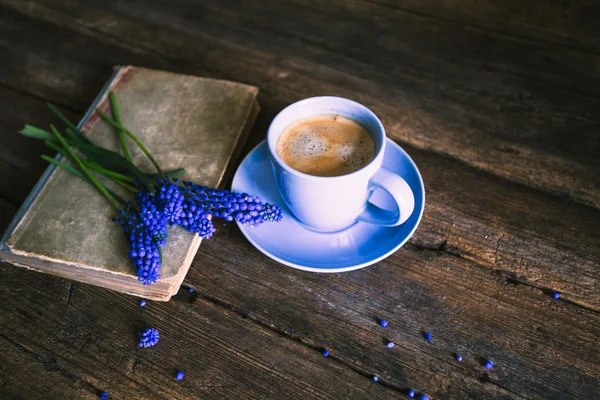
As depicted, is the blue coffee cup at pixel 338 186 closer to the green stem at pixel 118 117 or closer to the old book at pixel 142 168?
the old book at pixel 142 168

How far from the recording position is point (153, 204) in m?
0.86

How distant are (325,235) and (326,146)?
6.3 inches

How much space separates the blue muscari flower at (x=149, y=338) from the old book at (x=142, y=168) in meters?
0.06

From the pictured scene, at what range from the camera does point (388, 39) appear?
51.3 inches

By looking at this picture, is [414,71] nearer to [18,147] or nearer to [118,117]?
[118,117]

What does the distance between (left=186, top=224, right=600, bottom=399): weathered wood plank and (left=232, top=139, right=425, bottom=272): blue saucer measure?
54 millimetres

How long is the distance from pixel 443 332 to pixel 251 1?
3.44 feet

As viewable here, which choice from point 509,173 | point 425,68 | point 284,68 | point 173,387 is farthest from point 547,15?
point 173,387

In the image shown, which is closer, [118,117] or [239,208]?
[239,208]

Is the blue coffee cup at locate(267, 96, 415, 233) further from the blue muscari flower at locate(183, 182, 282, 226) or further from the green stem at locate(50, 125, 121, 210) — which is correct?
the green stem at locate(50, 125, 121, 210)

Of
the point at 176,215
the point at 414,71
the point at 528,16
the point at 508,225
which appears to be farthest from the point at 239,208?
the point at 528,16

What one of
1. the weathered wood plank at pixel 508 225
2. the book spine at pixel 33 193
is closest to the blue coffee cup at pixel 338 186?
the weathered wood plank at pixel 508 225

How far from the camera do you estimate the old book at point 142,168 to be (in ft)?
2.85

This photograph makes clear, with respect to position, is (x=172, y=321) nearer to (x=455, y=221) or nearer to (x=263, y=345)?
(x=263, y=345)
